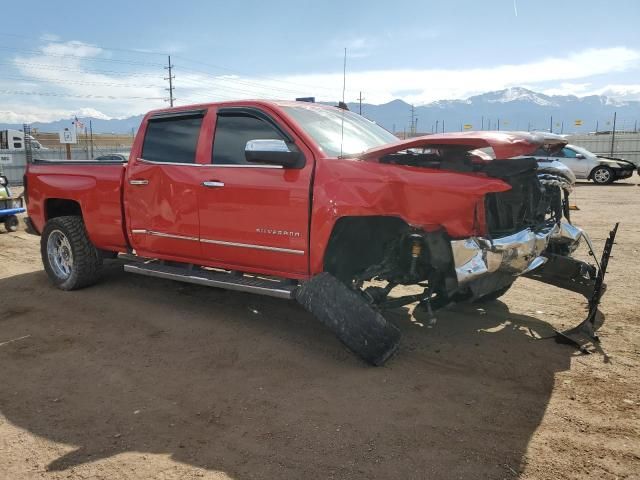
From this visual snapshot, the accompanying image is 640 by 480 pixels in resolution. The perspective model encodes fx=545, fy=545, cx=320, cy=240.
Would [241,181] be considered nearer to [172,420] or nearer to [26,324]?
[172,420]

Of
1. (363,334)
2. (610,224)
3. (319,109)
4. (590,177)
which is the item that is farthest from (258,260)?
(590,177)

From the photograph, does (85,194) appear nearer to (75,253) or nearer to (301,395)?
(75,253)

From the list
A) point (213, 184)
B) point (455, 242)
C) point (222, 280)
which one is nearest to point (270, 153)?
point (213, 184)

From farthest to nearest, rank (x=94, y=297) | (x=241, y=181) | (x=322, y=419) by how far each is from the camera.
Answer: (x=94, y=297) → (x=241, y=181) → (x=322, y=419)

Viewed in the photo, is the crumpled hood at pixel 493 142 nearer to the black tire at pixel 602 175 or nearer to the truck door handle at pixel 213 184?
the truck door handle at pixel 213 184

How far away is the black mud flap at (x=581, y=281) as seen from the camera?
4359mm

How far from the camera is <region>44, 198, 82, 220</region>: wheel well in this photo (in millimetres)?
6527

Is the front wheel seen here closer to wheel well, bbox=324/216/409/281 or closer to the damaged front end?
the damaged front end

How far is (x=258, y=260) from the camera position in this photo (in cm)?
462

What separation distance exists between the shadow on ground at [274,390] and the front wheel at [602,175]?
18.3 meters

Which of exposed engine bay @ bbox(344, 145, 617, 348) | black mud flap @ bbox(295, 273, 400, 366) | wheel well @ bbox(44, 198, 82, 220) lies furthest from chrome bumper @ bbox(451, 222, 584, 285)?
wheel well @ bbox(44, 198, 82, 220)

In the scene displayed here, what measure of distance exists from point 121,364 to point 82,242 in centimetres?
247

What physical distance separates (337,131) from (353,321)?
1.76 meters

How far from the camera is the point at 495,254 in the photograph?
3691 millimetres
